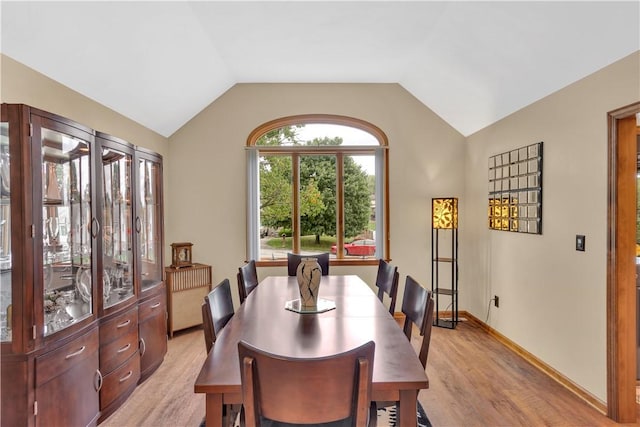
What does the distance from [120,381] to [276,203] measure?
253 centimetres

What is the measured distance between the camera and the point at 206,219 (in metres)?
4.21

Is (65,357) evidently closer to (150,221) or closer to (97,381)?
(97,381)

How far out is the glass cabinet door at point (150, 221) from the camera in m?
2.86

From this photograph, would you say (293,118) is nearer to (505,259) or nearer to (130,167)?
(130,167)

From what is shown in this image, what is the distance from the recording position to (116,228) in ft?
8.30

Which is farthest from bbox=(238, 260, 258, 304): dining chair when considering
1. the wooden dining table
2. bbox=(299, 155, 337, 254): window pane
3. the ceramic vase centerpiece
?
bbox=(299, 155, 337, 254): window pane

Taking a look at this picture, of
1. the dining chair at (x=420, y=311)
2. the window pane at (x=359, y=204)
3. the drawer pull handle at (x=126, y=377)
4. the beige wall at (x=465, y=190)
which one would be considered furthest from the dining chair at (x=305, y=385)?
the window pane at (x=359, y=204)

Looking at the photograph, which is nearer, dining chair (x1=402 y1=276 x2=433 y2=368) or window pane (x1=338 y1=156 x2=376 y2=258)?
dining chair (x1=402 y1=276 x2=433 y2=368)

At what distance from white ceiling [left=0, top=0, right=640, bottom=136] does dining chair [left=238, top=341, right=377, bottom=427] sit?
7.26 feet

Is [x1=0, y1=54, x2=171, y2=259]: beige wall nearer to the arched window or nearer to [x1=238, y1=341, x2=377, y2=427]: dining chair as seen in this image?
the arched window

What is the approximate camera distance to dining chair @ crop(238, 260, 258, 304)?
2604 millimetres

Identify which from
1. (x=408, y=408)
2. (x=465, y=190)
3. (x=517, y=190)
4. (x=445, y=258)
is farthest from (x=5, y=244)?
(x=465, y=190)

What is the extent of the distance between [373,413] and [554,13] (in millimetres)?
2562

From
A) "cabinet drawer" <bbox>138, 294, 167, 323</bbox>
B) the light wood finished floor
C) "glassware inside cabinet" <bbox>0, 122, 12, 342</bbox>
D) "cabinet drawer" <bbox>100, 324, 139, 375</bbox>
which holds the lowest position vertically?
the light wood finished floor
